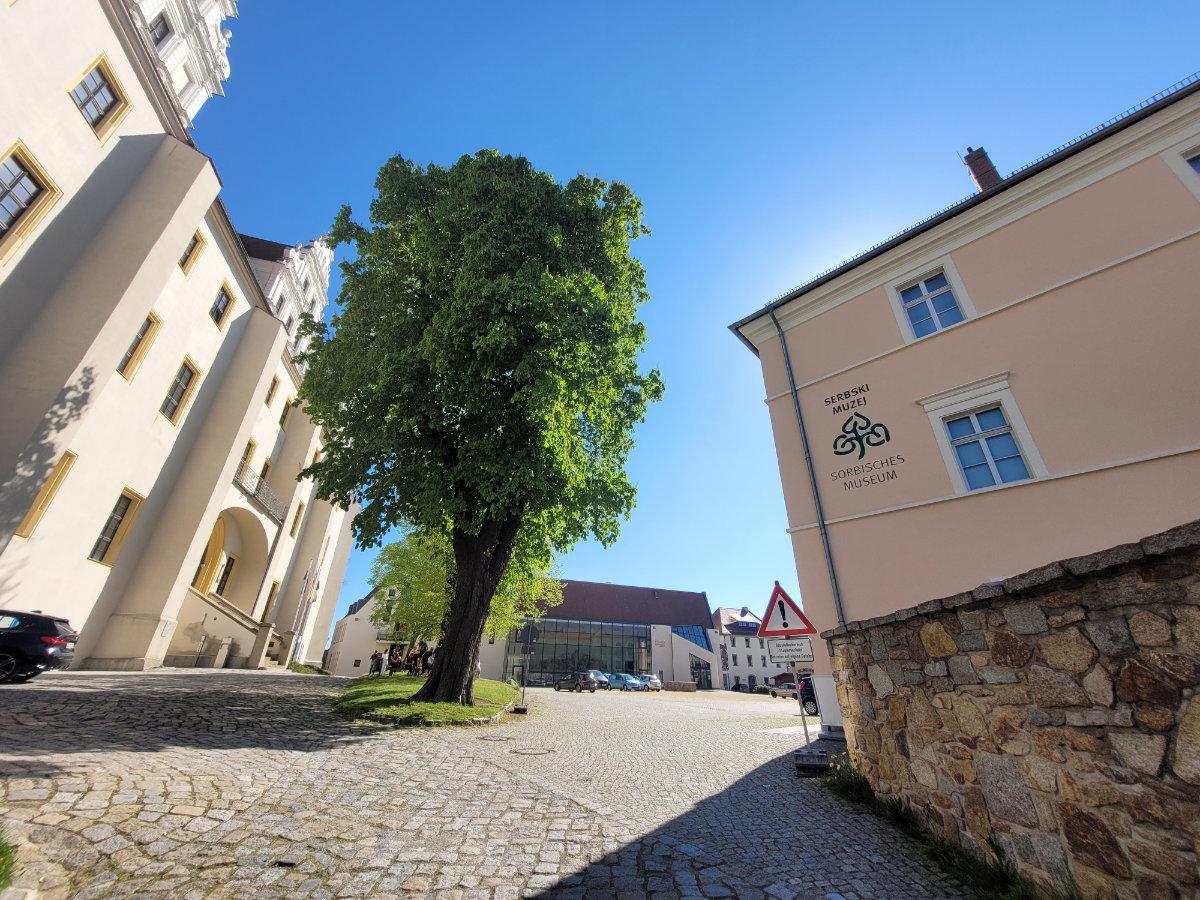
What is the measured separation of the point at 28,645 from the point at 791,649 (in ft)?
49.2

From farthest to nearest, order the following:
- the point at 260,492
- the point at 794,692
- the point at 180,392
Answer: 1. the point at 794,692
2. the point at 260,492
3. the point at 180,392

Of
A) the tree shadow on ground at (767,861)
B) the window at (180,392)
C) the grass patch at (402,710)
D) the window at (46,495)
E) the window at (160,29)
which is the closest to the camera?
the tree shadow on ground at (767,861)

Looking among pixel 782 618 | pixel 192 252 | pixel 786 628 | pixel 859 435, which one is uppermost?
pixel 192 252

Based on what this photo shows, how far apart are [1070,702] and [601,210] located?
44.4 ft

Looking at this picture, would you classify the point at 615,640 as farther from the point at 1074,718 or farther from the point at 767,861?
the point at 1074,718

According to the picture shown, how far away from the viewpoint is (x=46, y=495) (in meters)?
12.6

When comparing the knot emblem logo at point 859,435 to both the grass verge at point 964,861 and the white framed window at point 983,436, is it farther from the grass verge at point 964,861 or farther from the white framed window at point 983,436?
the grass verge at point 964,861

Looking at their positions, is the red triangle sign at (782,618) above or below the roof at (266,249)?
below

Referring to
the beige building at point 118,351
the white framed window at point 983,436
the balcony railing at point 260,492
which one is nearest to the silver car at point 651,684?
the beige building at point 118,351

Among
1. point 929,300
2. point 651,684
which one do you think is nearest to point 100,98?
point 929,300

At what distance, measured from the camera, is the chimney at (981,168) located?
15070 mm

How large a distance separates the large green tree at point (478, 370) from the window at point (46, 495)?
702cm

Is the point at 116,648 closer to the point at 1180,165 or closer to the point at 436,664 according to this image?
the point at 436,664

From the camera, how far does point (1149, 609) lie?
2768 mm
